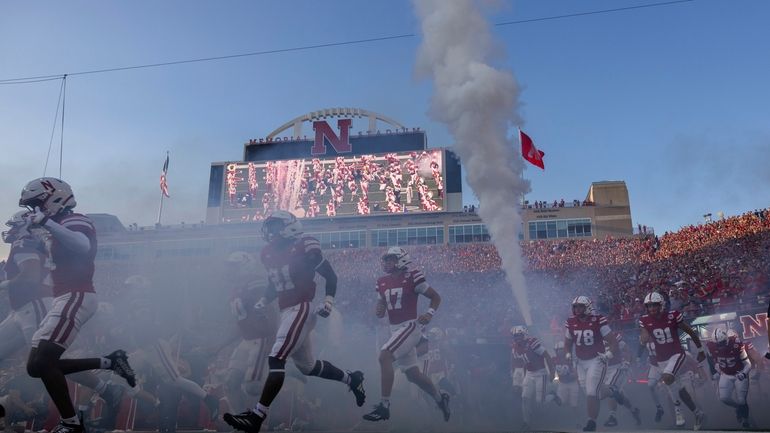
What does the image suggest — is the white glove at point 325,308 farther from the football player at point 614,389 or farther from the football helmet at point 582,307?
the football player at point 614,389

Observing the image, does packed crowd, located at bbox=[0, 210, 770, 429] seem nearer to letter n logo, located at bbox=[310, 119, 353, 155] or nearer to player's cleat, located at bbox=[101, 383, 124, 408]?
player's cleat, located at bbox=[101, 383, 124, 408]

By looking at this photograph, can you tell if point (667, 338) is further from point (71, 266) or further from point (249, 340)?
point (71, 266)

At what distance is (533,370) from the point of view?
11070mm

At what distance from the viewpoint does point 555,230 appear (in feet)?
157

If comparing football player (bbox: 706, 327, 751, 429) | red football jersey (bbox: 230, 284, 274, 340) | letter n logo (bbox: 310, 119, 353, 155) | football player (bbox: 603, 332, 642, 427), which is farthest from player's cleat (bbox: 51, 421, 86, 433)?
letter n logo (bbox: 310, 119, 353, 155)

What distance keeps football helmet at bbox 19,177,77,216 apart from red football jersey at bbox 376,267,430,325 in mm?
4447

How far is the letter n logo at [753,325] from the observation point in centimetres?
1491

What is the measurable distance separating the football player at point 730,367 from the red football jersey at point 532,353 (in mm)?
3010

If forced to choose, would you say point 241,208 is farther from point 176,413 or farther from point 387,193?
point 176,413

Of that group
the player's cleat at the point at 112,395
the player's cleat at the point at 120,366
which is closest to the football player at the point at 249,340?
the player's cleat at the point at 112,395

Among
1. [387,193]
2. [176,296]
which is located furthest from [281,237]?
[387,193]

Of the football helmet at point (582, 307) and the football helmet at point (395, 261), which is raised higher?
the football helmet at point (395, 261)

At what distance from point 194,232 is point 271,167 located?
8.31m

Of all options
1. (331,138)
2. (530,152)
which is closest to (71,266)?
(530,152)
